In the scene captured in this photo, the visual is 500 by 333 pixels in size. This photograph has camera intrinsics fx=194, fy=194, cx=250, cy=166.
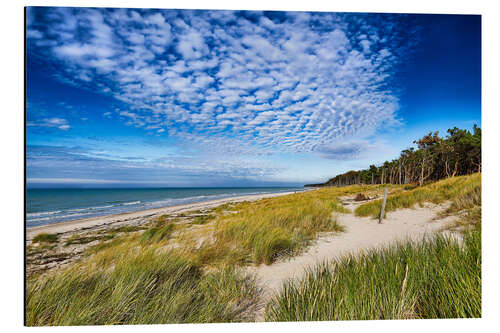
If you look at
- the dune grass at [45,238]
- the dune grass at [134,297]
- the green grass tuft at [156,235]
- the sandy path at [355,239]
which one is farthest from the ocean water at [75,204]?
the sandy path at [355,239]

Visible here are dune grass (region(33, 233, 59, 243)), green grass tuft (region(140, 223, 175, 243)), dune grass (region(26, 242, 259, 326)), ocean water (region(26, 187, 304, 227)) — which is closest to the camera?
dune grass (region(26, 242, 259, 326))

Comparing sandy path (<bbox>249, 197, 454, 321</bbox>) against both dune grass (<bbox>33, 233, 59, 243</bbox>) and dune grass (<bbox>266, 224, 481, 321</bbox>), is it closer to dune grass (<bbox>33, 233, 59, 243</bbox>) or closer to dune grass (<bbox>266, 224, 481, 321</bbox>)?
dune grass (<bbox>266, 224, 481, 321</bbox>)

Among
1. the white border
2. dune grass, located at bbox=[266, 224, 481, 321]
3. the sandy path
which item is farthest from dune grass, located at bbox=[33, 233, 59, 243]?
dune grass, located at bbox=[266, 224, 481, 321]

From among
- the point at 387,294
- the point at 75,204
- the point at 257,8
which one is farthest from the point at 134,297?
the point at 75,204

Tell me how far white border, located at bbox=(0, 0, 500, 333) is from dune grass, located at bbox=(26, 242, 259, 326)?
3.9 inches

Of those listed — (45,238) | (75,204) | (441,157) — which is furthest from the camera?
(75,204)

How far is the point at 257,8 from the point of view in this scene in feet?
7.45

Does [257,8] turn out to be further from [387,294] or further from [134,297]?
[134,297]

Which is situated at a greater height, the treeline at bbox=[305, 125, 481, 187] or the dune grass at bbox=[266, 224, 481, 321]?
the treeline at bbox=[305, 125, 481, 187]

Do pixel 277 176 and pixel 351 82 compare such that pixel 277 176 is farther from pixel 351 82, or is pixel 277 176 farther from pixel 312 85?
pixel 351 82

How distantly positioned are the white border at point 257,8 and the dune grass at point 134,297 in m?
0.10

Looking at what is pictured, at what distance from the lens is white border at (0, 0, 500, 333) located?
165cm

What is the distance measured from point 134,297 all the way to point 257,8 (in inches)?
129
